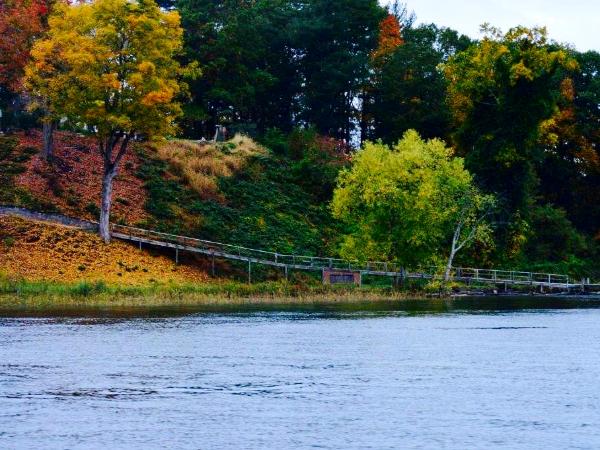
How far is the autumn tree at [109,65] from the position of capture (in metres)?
68.7

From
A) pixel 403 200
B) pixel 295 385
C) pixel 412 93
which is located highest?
pixel 412 93

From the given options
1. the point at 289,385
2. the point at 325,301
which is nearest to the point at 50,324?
the point at 289,385

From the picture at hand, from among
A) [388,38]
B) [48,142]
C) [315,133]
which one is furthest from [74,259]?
[388,38]

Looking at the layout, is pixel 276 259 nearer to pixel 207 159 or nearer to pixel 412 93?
pixel 207 159

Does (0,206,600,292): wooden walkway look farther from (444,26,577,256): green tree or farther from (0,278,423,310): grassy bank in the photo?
(444,26,577,256): green tree

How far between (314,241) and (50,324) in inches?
1530

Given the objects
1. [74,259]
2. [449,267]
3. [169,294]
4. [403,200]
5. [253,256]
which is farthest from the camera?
[449,267]

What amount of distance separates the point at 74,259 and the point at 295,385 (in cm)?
4179

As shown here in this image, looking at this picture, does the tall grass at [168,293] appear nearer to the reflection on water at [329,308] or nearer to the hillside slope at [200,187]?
the reflection on water at [329,308]

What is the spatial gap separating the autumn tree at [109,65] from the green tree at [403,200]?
539 inches

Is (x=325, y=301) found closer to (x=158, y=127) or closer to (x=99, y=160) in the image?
(x=158, y=127)

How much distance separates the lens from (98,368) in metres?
33.1

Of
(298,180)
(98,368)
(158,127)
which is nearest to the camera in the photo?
(98,368)

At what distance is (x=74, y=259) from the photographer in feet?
227
